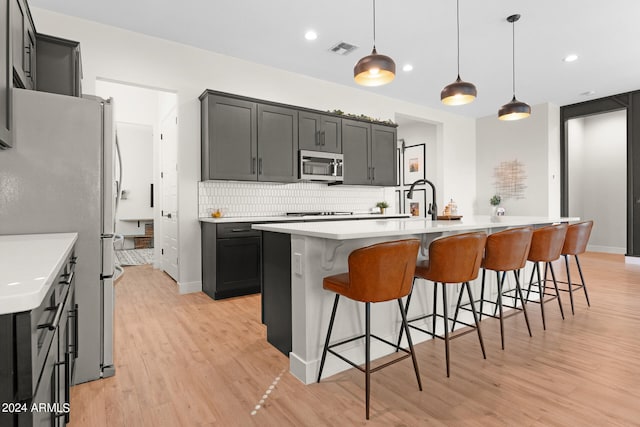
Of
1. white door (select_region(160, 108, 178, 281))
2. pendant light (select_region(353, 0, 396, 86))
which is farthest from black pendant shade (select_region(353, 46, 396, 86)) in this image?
white door (select_region(160, 108, 178, 281))

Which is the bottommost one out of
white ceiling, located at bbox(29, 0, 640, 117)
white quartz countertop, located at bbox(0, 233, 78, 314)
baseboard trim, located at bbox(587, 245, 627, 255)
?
baseboard trim, located at bbox(587, 245, 627, 255)

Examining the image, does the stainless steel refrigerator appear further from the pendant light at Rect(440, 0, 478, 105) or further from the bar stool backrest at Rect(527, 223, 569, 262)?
the bar stool backrest at Rect(527, 223, 569, 262)

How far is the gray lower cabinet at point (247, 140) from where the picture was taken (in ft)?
14.3

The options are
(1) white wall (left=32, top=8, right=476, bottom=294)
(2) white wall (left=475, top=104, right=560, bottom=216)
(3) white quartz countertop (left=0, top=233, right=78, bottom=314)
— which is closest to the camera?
(3) white quartz countertop (left=0, top=233, right=78, bottom=314)

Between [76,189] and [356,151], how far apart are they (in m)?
4.37

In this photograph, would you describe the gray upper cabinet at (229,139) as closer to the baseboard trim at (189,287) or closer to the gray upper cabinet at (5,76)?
the baseboard trim at (189,287)

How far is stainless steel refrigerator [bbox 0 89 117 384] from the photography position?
1811mm

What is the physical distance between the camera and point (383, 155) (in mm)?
6137

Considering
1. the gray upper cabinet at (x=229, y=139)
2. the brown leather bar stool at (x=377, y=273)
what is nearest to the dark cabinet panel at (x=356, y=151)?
the gray upper cabinet at (x=229, y=139)

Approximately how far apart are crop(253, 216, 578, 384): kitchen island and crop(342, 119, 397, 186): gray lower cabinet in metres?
3.23

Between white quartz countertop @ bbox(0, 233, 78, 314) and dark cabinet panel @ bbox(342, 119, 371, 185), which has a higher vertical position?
dark cabinet panel @ bbox(342, 119, 371, 185)

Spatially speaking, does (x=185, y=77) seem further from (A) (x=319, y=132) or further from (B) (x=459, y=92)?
(B) (x=459, y=92)

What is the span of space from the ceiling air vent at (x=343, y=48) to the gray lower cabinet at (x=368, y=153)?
110cm

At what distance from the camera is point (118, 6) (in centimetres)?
361
